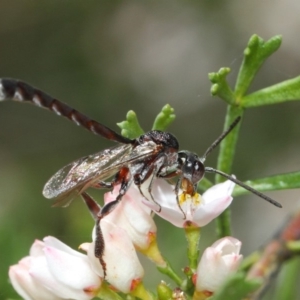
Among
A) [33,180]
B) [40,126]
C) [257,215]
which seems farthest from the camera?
[40,126]

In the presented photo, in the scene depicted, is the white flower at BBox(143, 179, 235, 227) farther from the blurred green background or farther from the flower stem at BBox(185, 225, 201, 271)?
the blurred green background

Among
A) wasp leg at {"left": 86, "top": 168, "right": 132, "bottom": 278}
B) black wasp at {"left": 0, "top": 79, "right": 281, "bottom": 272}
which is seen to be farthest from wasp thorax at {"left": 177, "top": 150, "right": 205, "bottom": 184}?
wasp leg at {"left": 86, "top": 168, "right": 132, "bottom": 278}

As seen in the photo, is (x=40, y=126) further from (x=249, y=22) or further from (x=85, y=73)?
(x=249, y=22)

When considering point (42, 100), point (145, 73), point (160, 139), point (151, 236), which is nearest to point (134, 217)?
point (151, 236)

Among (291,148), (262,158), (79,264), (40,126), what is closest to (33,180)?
(40,126)

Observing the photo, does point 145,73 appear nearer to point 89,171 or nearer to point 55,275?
point 89,171

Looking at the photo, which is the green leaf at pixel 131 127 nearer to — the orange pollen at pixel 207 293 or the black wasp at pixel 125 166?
the black wasp at pixel 125 166

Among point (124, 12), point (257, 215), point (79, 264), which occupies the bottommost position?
point (257, 215)
